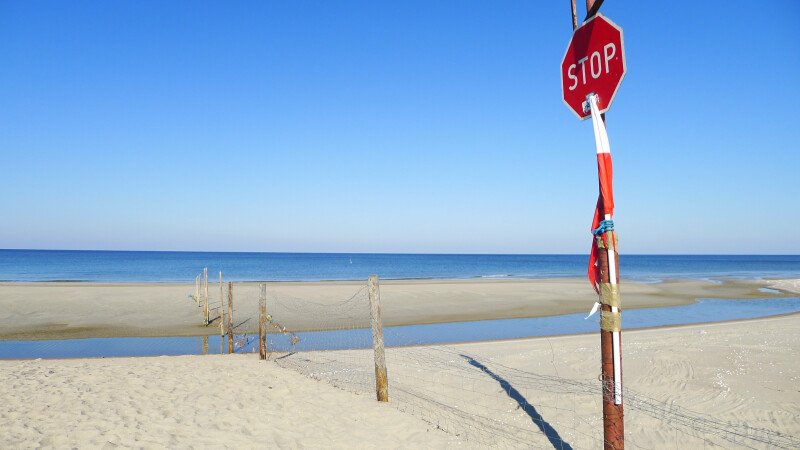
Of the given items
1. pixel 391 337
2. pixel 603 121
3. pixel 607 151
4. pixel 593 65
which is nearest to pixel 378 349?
pixel 607 151

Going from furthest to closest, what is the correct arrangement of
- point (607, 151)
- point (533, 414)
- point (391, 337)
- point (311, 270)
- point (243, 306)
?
1. point (311, 270)
2. point (243, 306)
3. point (391, 337)
4. point (533, 414)
5. point (607, 151)

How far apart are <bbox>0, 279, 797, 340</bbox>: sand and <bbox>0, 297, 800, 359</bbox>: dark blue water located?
1281mm

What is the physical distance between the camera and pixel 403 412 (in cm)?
750

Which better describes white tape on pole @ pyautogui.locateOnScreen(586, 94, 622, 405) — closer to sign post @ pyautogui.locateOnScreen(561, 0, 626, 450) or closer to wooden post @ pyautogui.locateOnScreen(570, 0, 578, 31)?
sign post @ pyautogui.locateOnScreen(561, 0, 626, 450)

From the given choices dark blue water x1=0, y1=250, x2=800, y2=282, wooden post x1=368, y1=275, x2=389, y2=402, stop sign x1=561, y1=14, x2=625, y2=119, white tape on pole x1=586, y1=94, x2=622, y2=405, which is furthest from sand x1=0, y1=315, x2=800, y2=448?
dark blue water x1=0, y1=250, x2=800, y2=282

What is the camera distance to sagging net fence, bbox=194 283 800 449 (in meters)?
6.51

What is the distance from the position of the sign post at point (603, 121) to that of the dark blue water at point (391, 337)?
432 inches

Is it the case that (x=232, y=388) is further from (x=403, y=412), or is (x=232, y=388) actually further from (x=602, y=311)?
(x=602, y=311)

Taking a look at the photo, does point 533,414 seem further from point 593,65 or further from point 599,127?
point 593,65

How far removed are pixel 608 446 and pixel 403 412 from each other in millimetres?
3723

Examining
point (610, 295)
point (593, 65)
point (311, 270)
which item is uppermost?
point (593, 65)

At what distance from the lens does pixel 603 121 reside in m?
3.98

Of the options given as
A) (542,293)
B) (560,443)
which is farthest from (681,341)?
(542,293)

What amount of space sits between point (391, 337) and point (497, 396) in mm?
8027
